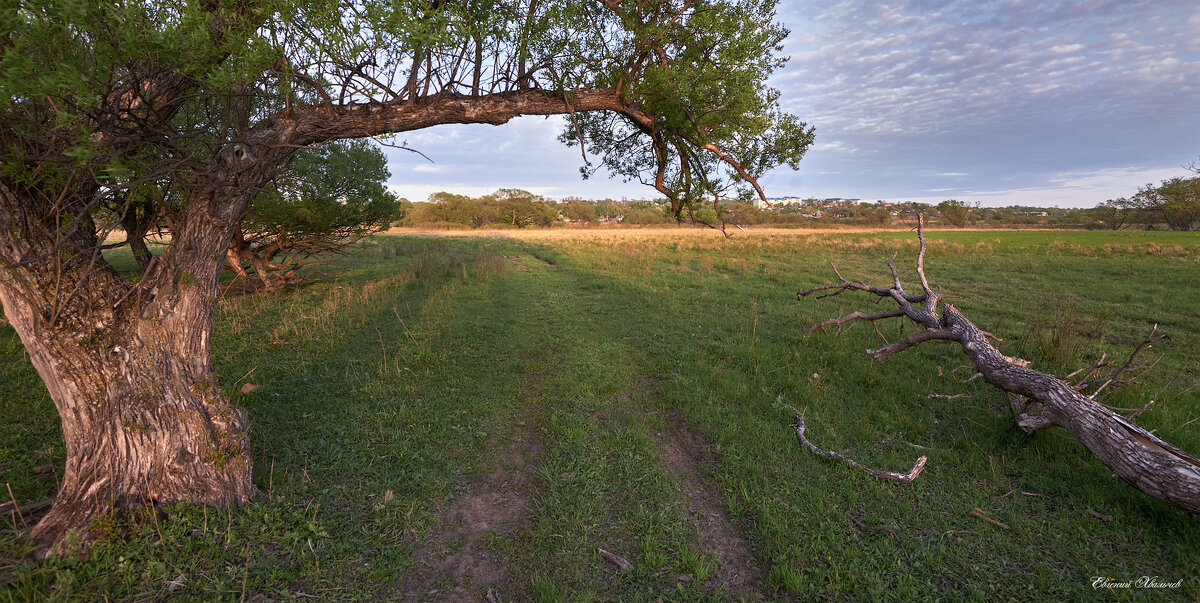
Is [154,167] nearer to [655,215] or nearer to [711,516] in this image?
[711,516]

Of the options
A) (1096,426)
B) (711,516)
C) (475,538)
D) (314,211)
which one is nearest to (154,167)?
(475,538)

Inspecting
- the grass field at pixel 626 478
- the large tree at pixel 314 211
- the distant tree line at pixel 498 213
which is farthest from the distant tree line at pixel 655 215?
the grass field at pixel 626 478

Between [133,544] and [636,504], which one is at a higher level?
[133,544]

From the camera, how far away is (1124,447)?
143 inches

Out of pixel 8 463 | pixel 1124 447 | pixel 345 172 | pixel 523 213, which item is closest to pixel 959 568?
pixel 1124 447

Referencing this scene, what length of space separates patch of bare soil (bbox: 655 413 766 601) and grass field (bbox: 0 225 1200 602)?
21 millimetres

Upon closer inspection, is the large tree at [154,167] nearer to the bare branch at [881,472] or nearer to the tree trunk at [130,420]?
the tree trunk at [130,420]

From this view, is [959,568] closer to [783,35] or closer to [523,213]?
[783,35]

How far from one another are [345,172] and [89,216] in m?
11.8

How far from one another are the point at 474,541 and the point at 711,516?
6.29 feet

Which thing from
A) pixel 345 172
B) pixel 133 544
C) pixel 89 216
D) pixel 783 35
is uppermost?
pixel 783 35

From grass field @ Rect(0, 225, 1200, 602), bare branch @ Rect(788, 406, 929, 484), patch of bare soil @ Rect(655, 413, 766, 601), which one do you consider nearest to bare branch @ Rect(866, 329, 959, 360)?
grass field @ Rect(0, 225, 1200, 602)

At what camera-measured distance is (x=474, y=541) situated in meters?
3.45

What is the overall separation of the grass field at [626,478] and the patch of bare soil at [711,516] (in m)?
0.02
